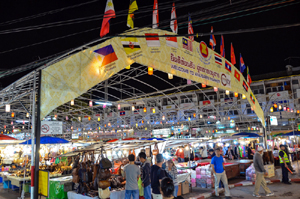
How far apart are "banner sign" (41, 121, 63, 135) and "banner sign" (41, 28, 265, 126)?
1.57 feet

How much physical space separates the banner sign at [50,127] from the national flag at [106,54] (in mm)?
2301

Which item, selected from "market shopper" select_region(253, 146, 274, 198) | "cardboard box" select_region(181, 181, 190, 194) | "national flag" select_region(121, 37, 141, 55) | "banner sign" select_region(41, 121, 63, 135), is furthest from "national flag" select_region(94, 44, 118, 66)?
"market shopper" select_region(253, 146, 274, 198)

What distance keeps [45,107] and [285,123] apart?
113ft

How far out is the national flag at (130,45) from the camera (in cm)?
748

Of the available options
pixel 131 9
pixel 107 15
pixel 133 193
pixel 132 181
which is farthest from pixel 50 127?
pixel 131 9

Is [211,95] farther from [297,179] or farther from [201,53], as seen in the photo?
[201,53]

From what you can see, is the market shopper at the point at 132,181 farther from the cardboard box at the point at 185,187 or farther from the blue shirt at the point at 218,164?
the blue shirt at the point at 218,164

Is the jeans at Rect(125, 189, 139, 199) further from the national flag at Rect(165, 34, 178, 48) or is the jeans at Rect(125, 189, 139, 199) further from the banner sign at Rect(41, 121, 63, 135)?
the national flag at Rect(165, 34, 178, 48)

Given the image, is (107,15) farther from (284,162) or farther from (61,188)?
(284,162)

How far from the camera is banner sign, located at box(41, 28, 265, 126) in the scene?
6.68m

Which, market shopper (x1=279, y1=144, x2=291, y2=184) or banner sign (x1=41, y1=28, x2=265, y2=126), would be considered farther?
market shopper (x1=279, y1=144, x2=291, y2=184)

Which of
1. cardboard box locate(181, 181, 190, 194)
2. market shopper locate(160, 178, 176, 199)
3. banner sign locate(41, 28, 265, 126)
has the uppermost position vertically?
banner sign locate(41, 28, 265, 126)

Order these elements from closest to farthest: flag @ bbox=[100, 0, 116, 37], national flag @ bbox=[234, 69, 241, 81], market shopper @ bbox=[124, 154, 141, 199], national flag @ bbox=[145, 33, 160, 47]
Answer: market shopper @ bbox=[124, 154, 141, 199], flag @ bbox=[100, 0, 116, 37], national flag @ bbox=[145, 33, 160, 47], national flag @ bbox=[234, 69, 241, 81]

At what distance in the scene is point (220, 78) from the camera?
10938 mm
